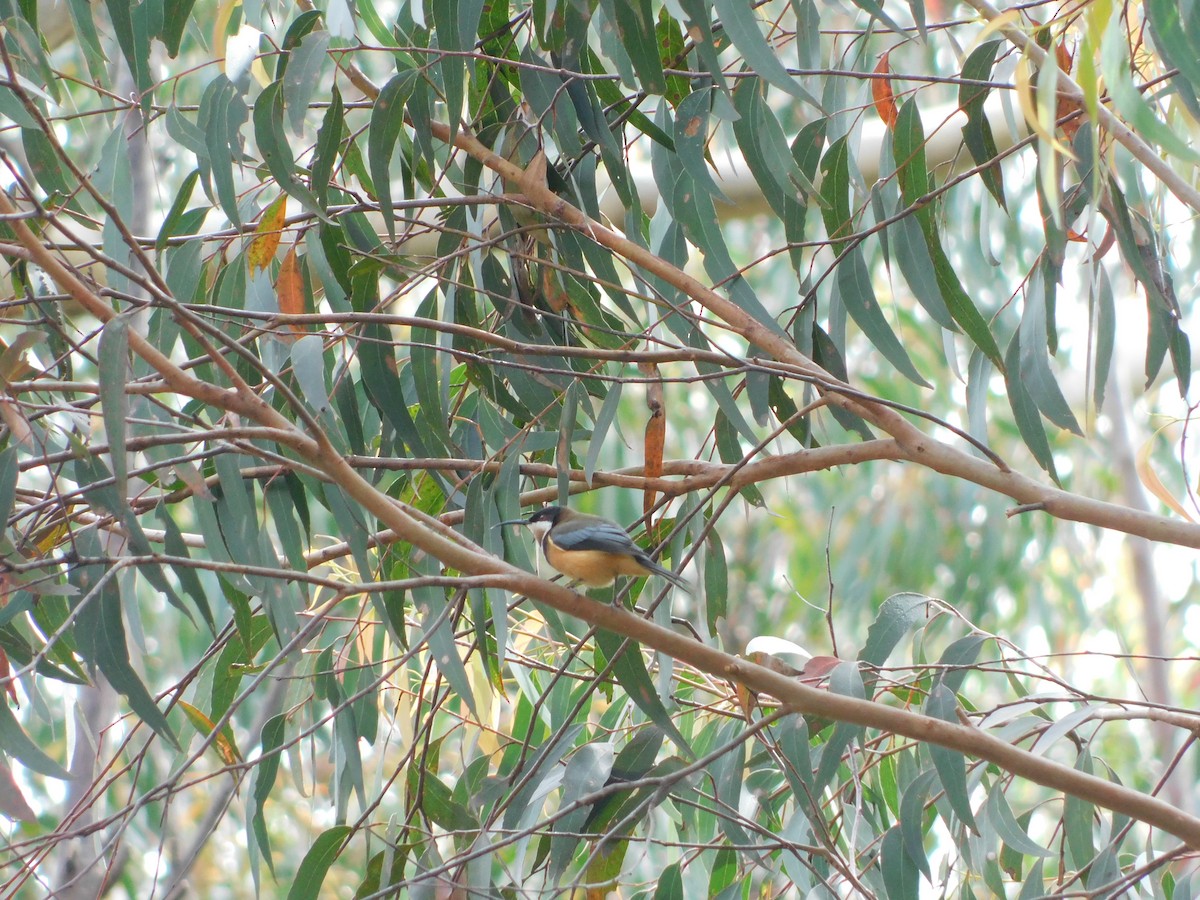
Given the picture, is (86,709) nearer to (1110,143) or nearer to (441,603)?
(441,603)

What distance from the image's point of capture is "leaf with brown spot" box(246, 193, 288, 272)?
8.00ft

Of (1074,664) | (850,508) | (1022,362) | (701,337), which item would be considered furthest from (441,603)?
(1074,664)

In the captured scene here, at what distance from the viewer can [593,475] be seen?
2365 millimetres

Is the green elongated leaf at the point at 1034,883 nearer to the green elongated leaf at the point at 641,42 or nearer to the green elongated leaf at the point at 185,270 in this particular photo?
the green elongated leaf at the point at 641,42

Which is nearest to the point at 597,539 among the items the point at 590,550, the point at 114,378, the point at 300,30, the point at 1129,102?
the point at 590,550

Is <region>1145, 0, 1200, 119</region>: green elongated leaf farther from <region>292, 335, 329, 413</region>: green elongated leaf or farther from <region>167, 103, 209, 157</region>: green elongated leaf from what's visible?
<region>167, 103, 209, 157</region>: green elongated leaf

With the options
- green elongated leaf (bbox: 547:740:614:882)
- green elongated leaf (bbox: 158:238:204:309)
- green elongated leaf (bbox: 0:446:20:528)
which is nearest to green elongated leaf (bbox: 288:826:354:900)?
green elongated leaf (bbox: 547:740:614:882)

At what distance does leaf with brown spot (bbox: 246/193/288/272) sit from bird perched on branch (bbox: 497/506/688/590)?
0.72 meters

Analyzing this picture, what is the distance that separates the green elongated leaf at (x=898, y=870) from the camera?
2258mm

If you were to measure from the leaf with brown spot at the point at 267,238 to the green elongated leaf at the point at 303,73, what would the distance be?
1.01 ft

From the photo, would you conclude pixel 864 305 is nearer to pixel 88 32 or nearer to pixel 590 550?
pixel 590 550

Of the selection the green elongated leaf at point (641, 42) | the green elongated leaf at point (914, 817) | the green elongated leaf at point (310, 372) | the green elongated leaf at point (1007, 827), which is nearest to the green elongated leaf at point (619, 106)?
the green elongated leaf at point (641, 42)

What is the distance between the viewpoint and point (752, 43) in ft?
6.61

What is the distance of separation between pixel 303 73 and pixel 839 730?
4.91ft
